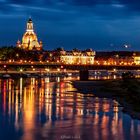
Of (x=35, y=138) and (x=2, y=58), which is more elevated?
(x=2, y=58)

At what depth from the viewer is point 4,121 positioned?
30.0 m

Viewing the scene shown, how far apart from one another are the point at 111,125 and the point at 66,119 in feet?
11.2

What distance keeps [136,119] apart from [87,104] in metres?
10.9

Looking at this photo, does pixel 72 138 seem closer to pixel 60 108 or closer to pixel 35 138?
pixel 35 138

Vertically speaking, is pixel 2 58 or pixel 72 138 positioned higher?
pixel 2 58

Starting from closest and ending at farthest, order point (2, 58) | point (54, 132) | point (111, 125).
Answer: point (54, 132) < point (111, 125) < point (2, 58)

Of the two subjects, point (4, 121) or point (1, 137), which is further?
point (4, 121)

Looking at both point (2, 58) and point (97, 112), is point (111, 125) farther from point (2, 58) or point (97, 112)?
point (2, 58)

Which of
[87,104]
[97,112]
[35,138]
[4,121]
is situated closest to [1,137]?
[35,138]

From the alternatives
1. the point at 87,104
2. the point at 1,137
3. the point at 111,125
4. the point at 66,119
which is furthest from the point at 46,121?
the point at 87,104

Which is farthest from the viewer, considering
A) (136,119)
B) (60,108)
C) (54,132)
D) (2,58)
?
(2,58)

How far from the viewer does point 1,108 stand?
37.2 metres

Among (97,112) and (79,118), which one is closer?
(79,118)

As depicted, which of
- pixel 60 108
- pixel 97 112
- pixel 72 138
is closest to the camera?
pixel 72 138
